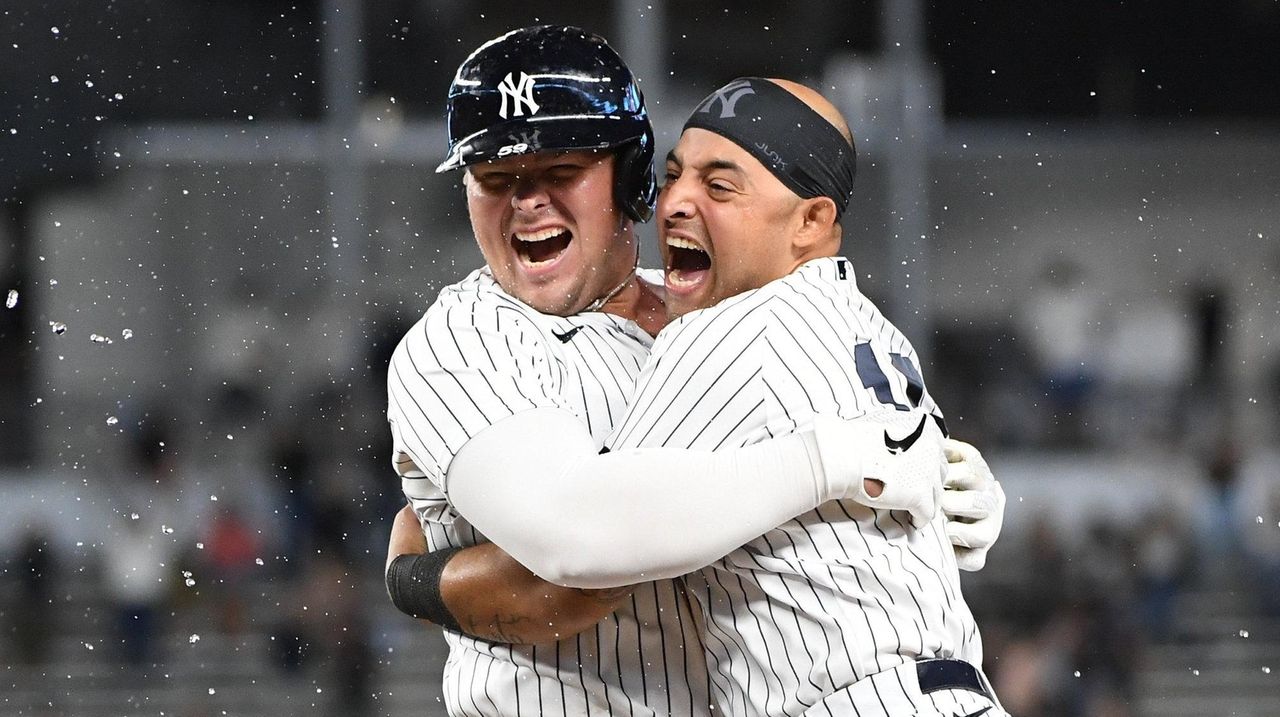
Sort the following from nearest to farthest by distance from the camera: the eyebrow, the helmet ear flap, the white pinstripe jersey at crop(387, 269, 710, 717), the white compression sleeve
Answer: the white compression sleeve → the white pinstripe jersey at crop(387, 269, 710, 717) → the eyebrow → the helmet ear flap

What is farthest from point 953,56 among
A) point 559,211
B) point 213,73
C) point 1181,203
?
point 559,211

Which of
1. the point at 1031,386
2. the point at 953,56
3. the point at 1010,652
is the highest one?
the point at 953,56

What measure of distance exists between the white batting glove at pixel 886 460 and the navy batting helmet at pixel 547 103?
70 centimetres

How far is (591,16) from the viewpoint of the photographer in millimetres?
14148

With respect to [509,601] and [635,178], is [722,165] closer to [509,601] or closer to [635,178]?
[635,178]

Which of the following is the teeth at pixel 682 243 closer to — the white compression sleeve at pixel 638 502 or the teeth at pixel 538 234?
the teeth at pixel 538 234

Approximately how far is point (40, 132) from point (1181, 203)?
34.0 ft

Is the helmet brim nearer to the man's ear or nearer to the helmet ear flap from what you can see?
the helmet ear flap

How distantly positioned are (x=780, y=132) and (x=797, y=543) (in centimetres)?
65

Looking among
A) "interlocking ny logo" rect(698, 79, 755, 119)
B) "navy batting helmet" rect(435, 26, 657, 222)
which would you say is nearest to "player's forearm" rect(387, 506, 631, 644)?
"navy batting helmet" rect(435, 26, 657, 222)

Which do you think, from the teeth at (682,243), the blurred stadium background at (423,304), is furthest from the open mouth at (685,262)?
the blurred stadium background at (423,304)

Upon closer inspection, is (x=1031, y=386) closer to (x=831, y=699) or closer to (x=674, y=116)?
(x=674, y=116)

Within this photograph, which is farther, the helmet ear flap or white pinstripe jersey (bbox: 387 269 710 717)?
the helmet ear flap

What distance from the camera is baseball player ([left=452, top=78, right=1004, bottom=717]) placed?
229 centimetres
